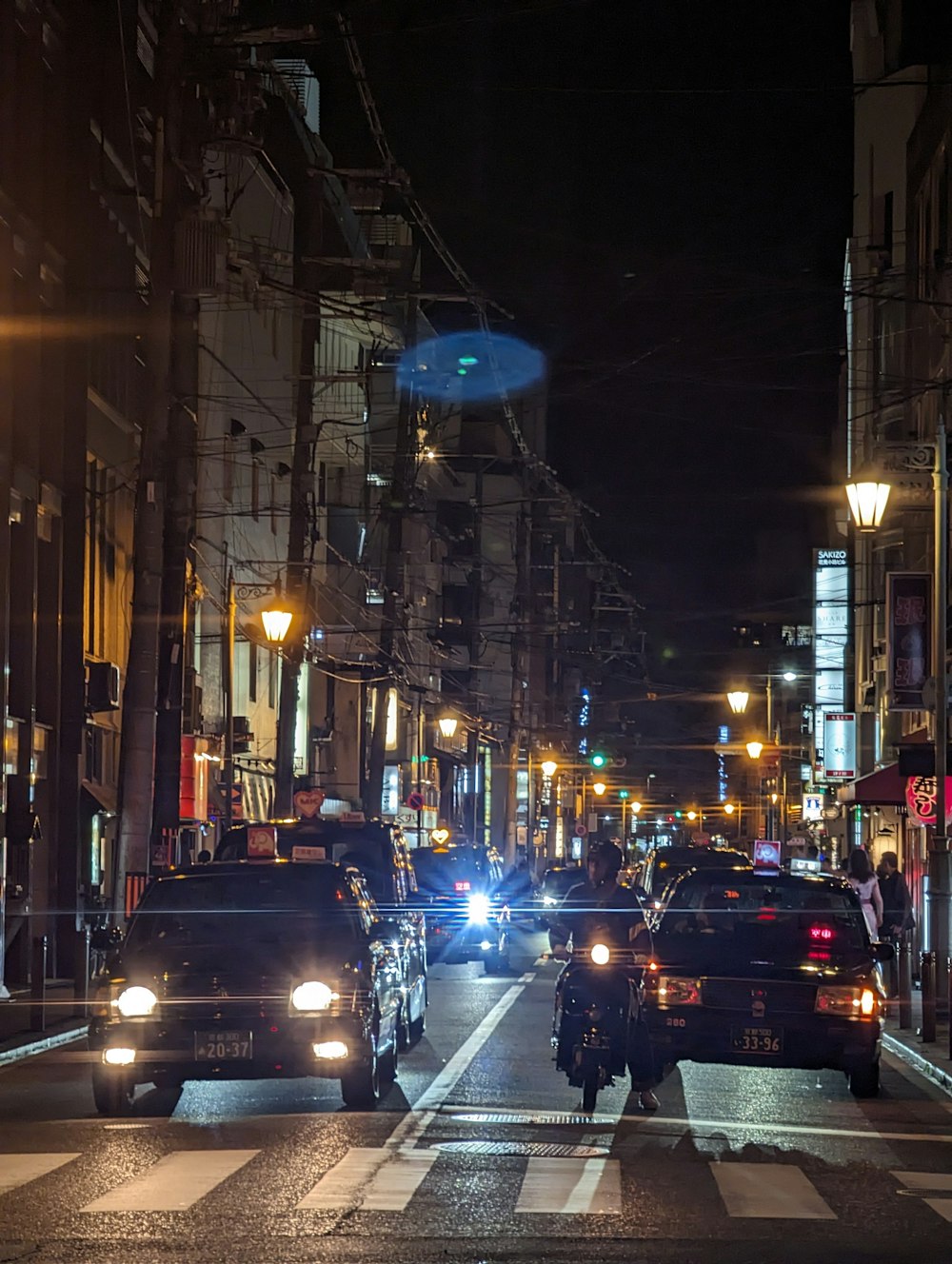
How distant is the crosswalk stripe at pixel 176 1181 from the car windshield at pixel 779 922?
5.13m

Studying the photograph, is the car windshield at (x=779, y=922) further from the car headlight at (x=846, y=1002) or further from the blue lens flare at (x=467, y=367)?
the blue lens flare at (x=467, y=367)

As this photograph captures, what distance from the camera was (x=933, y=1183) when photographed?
11.6 m

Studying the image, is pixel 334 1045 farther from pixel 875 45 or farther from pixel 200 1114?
pixel 875 45

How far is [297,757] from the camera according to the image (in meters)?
58.8

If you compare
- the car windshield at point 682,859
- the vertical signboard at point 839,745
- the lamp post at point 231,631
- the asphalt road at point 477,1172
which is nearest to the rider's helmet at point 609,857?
the asphalt road at point 477,1172

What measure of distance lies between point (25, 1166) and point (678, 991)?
5515 millimetres

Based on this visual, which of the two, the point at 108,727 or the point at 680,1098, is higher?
the point at 108,727

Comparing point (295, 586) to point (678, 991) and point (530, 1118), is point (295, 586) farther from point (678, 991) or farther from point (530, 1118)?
point (530, 1118)

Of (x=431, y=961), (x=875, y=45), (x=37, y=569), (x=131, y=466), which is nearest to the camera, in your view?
(x=37, y=569)

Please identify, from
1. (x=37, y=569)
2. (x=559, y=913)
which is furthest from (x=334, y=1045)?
(x=37, y=569)

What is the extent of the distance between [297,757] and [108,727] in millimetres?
22233

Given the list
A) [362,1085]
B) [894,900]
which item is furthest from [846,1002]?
[894,900]

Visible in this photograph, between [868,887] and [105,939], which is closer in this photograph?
[105,939]

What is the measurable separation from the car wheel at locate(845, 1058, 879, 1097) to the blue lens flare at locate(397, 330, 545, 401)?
119 feet
